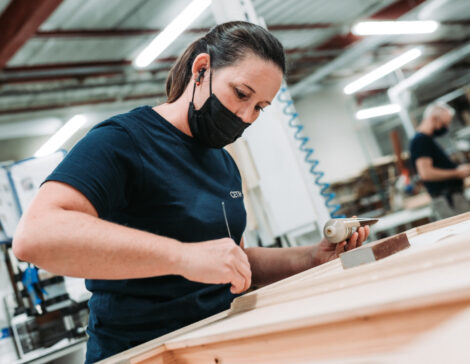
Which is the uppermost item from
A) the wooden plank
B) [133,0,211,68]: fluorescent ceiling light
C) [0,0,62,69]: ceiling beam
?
[0,0,62,69]: ceiling beam

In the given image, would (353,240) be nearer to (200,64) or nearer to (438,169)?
(200,64)

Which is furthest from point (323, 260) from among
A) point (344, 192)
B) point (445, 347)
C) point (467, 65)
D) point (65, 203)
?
point (467, 65)

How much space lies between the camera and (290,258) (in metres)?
1.52

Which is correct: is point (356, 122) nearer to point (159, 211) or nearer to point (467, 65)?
point (467, 65)

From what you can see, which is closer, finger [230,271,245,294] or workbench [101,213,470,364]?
workbench [101,213,470,364]

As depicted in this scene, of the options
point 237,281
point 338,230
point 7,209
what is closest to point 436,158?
point 338,230

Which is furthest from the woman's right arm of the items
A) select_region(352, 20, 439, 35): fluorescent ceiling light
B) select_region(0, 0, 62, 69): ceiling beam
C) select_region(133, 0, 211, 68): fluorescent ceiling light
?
select_region(352, 20, 439, 35): fluorescent ceiling light

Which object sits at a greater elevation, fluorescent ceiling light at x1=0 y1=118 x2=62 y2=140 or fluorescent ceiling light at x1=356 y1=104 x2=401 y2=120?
fluorescent ceiling light at x1=0 y1=118 x2=62 y2=140

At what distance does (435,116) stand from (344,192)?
554cm

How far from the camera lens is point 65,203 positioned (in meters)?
0.92

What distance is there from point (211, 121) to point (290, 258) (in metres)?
0.54

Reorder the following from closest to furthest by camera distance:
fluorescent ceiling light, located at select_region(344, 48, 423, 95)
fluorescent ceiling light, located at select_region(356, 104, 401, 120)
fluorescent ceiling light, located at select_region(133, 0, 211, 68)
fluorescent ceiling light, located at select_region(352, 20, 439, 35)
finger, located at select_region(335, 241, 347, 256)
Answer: finger, located at select_region(335, 241, 347, 256) → fluorescent ceiling light, located at select_region(133, 0, 211, 68) → fluorescent ceiling light, located at select_region(352, 20, 439, 35) → fluorescent ceiling light, located at select_region(344, 48, 423, 95) → fluorescent ceiling light, located at select_region(356, 104, 401, 120)

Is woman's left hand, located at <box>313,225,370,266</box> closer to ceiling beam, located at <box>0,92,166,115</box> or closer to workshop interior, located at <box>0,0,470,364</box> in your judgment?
workshop interior, located at <box>0,0,470,364</box>

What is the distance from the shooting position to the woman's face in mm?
1314
